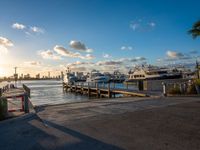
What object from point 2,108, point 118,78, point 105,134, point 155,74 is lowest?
point 105,134

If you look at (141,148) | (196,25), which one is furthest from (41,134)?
(196,25)

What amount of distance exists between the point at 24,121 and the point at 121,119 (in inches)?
159

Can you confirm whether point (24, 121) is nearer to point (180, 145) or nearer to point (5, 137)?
point (5, 137)

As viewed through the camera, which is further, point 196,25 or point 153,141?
point 196,25

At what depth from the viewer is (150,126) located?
568 centimetres

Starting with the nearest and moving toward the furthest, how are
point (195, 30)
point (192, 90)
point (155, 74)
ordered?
point (192, 90) < point (195, 30) < point (155, 74)

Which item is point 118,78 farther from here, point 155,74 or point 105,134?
point 105,134

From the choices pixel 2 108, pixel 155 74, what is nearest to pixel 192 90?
pixel 2 108

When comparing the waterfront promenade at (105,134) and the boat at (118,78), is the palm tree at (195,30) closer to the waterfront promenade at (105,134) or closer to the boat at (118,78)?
the waterfront promenade at (105,134)

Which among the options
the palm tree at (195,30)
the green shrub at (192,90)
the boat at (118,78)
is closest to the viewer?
the green shrub at (192,90)

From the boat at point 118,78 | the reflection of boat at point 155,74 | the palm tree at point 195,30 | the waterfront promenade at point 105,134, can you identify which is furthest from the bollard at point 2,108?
the boat at point 118,78

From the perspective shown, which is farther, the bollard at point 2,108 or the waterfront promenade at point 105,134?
the bollard at point 2,108

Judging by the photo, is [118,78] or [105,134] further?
[118,78]

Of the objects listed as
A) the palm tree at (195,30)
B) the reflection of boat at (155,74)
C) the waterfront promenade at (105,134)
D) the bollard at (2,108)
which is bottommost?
the waterfront promenade at (105,134)
